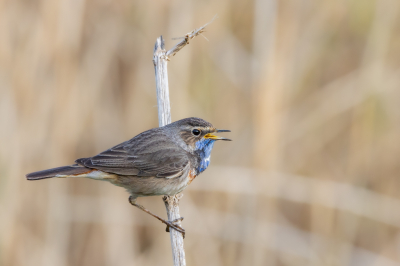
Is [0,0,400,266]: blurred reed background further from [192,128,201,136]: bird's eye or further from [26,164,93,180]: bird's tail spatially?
[26,164,93,180]: bird's tail

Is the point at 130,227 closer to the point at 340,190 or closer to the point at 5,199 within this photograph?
the point at 5,199

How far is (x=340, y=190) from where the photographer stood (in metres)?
5.54

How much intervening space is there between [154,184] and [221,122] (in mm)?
1904

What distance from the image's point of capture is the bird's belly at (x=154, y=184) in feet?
13.4

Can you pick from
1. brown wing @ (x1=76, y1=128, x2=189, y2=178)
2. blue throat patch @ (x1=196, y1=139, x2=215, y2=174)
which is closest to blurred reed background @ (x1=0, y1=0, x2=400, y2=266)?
blue throat patch @ (x1=196, y1=139, x2=215, y2=174)

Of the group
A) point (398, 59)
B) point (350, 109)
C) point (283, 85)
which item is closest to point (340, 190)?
point (350, 109)

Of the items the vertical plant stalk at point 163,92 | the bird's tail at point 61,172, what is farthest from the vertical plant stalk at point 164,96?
the bird's tail at point 61,172

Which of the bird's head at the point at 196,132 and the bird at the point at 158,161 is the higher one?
the bird's head at the point at 196,132

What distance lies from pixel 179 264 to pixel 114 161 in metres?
1.23

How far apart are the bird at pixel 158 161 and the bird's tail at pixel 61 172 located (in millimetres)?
11

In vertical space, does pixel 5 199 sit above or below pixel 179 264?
above

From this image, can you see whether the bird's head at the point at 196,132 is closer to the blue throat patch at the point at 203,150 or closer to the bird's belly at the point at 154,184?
the blue throat patch at the point at 203,150

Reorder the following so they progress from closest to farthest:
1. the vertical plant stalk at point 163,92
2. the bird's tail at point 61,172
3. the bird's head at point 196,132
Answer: the bird's tail at point 61,172 < the vertical plant stalk at point 163,92 < the bird's head at point 196,132

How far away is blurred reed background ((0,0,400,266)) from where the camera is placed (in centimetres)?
497
